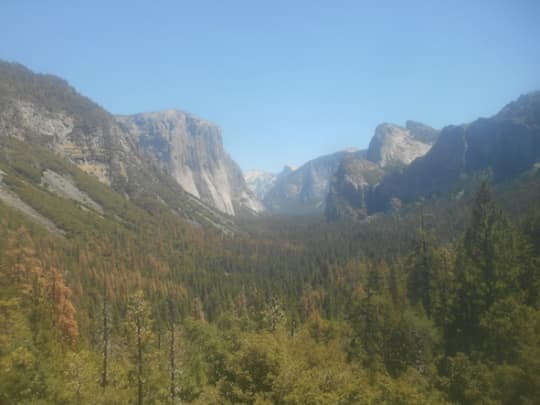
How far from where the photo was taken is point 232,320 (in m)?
56.5

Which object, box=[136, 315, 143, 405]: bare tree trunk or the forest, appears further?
the forest

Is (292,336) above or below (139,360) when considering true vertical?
below

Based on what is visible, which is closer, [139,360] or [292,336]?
[139,360]

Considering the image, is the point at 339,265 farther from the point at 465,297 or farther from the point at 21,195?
the point at 21,195

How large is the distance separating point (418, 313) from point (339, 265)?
82502mm

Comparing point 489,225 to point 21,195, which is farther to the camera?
point 21,195

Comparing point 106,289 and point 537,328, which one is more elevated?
point 537,328

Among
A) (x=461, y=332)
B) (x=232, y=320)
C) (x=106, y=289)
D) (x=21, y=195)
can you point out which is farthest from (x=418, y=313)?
(x=21, y=195)

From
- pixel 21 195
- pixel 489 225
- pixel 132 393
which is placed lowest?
pixel 132 393

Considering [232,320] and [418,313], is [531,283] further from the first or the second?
[232,320]

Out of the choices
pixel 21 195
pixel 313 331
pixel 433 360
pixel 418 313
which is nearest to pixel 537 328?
pixel 433 360

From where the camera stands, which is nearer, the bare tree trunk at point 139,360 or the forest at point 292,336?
the bare tree trunk at point 139,360

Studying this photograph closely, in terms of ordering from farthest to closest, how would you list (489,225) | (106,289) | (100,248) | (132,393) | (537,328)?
1. (100,248)
2. (106,289)
3. (489,225)
4. (537,328)
5. (132,393)

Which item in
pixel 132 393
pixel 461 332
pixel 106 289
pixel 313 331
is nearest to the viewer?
pixel 132 393
